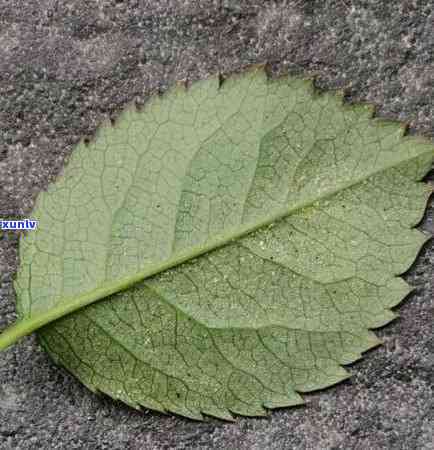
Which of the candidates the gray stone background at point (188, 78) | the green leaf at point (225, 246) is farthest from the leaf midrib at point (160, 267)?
the gray stone background at point (188, 78)

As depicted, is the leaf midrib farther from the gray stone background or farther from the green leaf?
the gray stone background

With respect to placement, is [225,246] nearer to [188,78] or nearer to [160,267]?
[160,267]

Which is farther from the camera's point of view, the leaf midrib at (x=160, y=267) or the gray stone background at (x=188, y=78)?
the gray stone background at (x=188, y=78)

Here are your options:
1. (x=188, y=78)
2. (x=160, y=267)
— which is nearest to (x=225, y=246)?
(x=160, y=267)

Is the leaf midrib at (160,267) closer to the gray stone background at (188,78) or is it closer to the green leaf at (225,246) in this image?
the green leaf at (225,246)

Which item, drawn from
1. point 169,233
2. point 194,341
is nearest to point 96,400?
point 194,341
